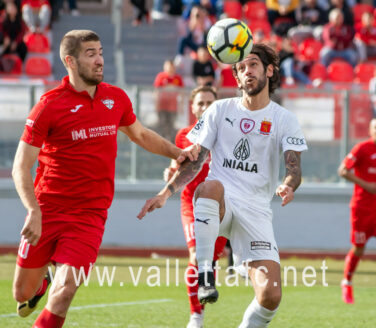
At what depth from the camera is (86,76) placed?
665 centimetres

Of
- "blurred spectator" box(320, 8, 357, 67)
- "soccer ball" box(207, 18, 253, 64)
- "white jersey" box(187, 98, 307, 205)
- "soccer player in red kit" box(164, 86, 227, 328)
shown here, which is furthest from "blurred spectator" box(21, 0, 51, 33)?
"white jersey" box(187, 98, 307, 205)

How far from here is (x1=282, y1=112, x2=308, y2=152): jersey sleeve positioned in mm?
6762

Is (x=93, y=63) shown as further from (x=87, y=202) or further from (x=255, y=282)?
(x=255, y=282)

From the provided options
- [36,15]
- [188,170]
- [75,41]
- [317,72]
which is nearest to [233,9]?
[317,72]

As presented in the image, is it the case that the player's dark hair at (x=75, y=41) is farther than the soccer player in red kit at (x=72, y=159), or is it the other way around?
the player's dark hair at (x=75, y=41)

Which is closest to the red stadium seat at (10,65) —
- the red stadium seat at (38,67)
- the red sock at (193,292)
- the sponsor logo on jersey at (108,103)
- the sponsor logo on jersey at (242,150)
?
the red stadium seat at (38,67)

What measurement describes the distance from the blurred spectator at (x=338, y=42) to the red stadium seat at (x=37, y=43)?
249 inches

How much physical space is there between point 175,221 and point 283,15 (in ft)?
24.4

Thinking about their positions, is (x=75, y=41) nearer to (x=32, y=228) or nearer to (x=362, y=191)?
(x=32, y=228)

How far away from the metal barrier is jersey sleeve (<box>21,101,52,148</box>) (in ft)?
29.7

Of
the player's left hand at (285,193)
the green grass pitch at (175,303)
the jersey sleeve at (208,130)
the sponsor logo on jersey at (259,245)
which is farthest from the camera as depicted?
the green grass pitch at (175,303)

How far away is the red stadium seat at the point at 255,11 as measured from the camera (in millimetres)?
23062

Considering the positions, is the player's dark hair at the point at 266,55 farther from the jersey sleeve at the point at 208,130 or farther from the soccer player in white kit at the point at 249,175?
the jersey sleeve at the point at 208,130

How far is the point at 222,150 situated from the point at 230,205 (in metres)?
0.46
